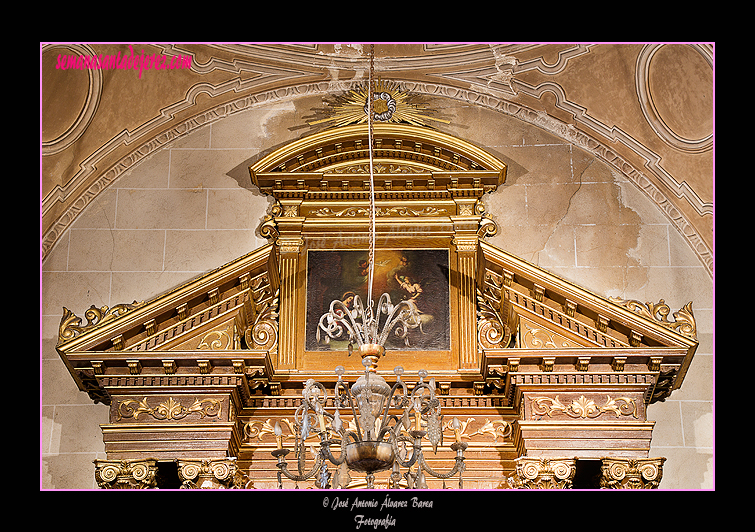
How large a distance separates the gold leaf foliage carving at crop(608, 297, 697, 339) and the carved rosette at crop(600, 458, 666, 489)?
1.03 metres

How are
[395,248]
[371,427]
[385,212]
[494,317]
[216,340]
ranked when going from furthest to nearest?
1. [385,212]
2. [395,248]
3. [494,317]
4. [216,340]
5. [371,427]

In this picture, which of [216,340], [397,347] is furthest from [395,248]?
[216,340]

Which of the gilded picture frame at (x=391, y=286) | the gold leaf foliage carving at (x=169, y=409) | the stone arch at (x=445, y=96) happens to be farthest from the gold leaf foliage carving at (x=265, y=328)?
the stone arch at (x=445, y=96)

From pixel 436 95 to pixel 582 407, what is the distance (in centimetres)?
347

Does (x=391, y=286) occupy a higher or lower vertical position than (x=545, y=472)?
higher

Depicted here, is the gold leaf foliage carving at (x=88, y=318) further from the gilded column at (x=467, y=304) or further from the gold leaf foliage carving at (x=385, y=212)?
the gilded column at (x=467, y=304)

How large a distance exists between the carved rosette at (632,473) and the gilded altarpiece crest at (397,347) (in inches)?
0.4

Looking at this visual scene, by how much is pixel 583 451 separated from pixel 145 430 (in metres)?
3.17

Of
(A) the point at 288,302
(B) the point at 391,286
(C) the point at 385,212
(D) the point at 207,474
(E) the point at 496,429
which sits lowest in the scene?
(D) the point at 207,474

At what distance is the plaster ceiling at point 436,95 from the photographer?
29.7ft

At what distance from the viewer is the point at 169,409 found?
747cm

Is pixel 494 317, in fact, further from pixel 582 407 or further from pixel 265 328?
pixel 265 328

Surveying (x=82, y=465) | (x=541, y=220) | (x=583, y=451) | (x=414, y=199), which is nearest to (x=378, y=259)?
(x=414, y=199)

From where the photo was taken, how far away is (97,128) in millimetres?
9242
